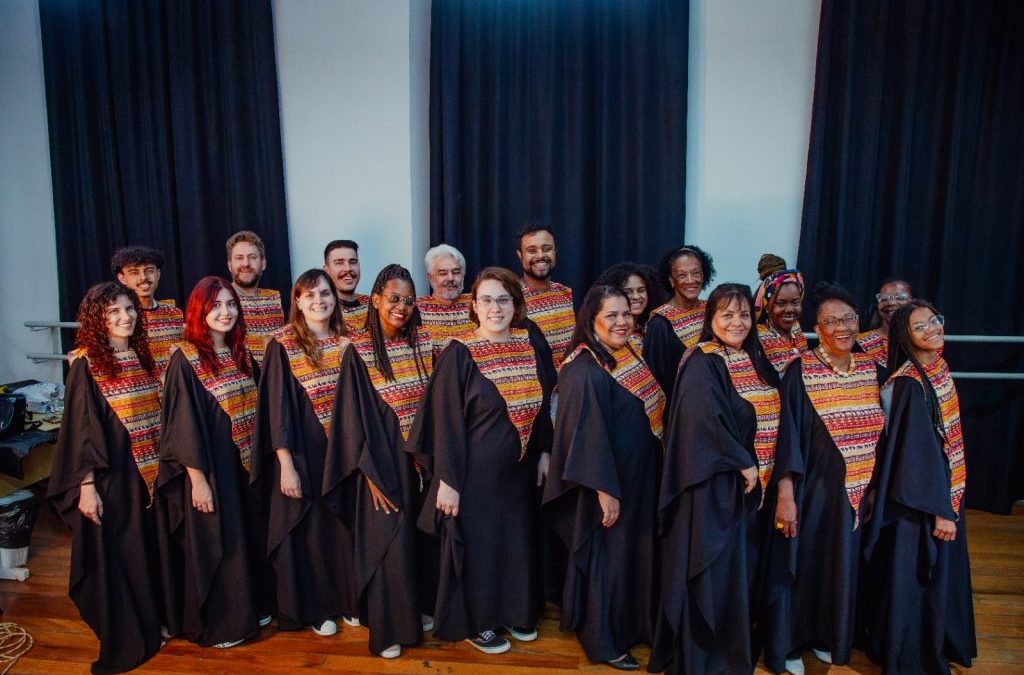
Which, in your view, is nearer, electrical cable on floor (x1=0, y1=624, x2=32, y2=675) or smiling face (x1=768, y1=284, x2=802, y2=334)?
electrical cable on floor (x1=0, y1=624, x2=32, y2=675)

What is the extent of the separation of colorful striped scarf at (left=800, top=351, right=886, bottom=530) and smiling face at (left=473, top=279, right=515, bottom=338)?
3.71 feet

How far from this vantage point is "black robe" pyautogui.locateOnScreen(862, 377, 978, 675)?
88.0 inches

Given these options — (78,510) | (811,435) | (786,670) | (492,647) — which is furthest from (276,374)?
(786,670)

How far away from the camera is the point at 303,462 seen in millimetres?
2533

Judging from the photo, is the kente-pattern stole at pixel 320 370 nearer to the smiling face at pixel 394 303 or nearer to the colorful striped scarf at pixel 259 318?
the smiling face at pixel 394 303

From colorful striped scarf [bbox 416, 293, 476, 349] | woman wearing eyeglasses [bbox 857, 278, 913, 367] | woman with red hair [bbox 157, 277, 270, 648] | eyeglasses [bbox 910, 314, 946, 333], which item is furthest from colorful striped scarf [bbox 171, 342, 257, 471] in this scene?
woman wearing eyeglasses [bbox 857, 278, 913, 367]

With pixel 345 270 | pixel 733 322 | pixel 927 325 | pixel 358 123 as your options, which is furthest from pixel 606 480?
pixel 358 123

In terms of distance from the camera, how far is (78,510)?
8.09 feet

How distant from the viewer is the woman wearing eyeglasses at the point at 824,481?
2.29m

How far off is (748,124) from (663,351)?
1884 mm

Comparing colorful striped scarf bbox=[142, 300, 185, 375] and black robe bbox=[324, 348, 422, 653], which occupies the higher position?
colorful striped scarf bbox=[142, 300, 185, 375]

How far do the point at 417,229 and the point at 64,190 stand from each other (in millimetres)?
2631

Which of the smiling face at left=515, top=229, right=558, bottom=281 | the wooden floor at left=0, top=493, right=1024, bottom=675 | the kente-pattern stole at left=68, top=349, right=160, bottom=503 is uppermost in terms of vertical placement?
the smiling face at left=515, top=229, right=558, bottom=281

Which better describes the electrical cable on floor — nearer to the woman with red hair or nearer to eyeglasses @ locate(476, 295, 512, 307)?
the woman with red hair
